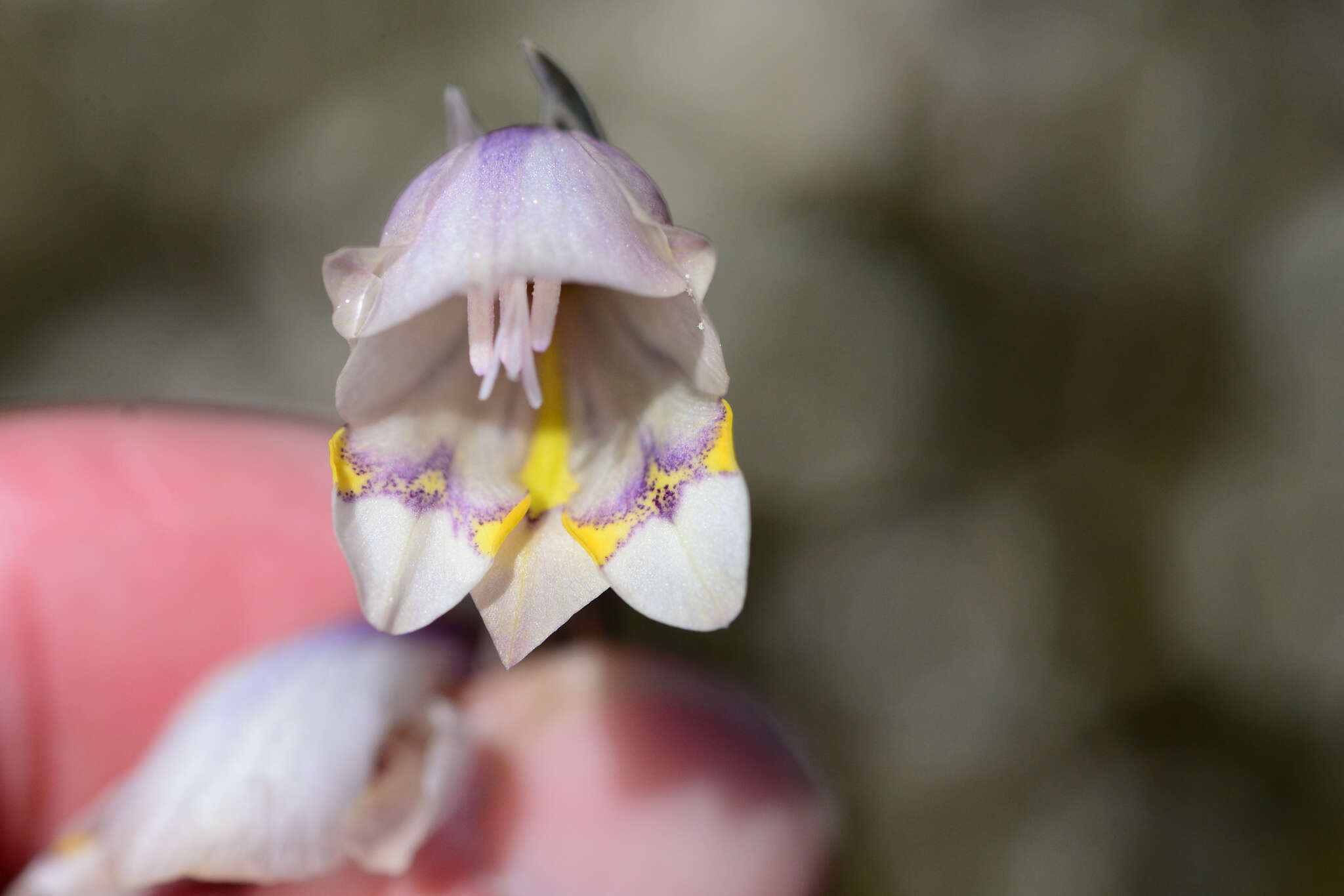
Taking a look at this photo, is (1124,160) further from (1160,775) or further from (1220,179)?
(1160,775)

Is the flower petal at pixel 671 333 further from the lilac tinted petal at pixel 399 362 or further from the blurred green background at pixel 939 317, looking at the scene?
the blurred green background at pixel 939 317

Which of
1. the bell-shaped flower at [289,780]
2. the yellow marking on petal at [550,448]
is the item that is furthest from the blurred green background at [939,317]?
the yellow marking on petal at [550,448]

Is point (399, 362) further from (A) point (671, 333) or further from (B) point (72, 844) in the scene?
(B) point (72, 844)

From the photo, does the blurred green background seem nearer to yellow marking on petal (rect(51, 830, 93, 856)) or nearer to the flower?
yellow marking on petal (rect(51, 830, 93, 856))

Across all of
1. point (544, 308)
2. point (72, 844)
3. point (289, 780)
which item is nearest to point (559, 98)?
point (544, 308)

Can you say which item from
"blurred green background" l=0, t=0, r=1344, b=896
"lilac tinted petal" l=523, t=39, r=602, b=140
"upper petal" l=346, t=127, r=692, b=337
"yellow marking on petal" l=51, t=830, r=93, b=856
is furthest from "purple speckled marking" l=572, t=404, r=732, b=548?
"blurred green background" l=0, t=0, r=1344, b=896

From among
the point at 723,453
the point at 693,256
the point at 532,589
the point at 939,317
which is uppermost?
the point at 693,256

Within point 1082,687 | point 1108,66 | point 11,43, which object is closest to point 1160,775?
point 1082,687
